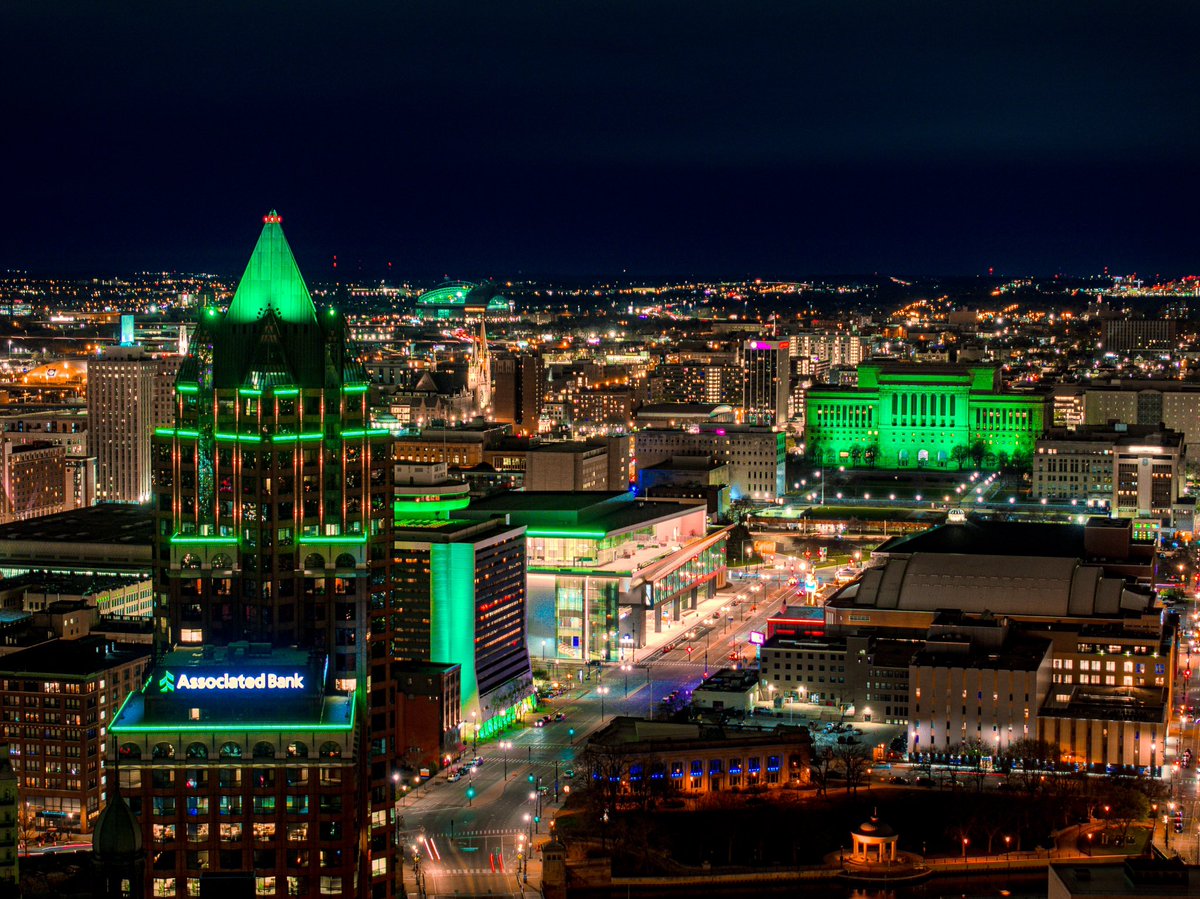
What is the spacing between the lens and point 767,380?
15438 centimetres

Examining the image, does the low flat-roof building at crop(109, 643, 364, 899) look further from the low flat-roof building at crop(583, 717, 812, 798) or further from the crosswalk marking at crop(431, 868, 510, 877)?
the low flat-roof building at crop(583, 717, 812, 798)

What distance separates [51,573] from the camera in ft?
272

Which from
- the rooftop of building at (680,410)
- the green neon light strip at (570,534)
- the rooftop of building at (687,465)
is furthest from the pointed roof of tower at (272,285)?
the rooftop of building at (680,410)

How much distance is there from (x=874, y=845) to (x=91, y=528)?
4399 cm

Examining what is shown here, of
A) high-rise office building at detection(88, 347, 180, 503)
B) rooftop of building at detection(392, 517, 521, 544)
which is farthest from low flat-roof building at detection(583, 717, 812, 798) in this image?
high-rise office building at detection(88, 347, 180, 503)

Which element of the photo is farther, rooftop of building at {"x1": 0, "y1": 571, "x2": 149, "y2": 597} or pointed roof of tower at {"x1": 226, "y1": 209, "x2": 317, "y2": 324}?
rooftop of building at {"x1": 0, "y1": 571, "x2": 149, "y2": 597}

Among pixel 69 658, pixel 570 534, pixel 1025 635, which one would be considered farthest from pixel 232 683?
pixel 570 534

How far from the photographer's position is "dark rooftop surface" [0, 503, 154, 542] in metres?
86.5

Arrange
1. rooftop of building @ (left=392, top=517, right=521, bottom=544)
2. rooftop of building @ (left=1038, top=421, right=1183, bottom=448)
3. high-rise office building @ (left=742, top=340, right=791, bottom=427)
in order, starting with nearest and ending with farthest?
rooftop of building @ (left=392, top=517, right=521, bottom=544)
rooftop of building @ (left=1038, top=421, right=1183, bottom=448)
high-rise office building @ (left=742, top=340, right=791, bottom=427)

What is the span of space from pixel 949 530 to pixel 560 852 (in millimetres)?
36677

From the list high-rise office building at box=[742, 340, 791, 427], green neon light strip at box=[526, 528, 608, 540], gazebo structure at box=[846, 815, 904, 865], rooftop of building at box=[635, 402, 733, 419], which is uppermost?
high-rise office building at box=[742, 340, 791, 427]

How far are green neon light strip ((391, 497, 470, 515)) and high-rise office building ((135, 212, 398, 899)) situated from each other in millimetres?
33985

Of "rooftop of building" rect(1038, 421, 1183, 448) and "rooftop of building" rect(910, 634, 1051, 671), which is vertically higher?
"rooftop of building" rect(1038, 421, 1183, 448)

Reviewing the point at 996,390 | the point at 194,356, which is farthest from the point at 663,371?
the point at 194,356
